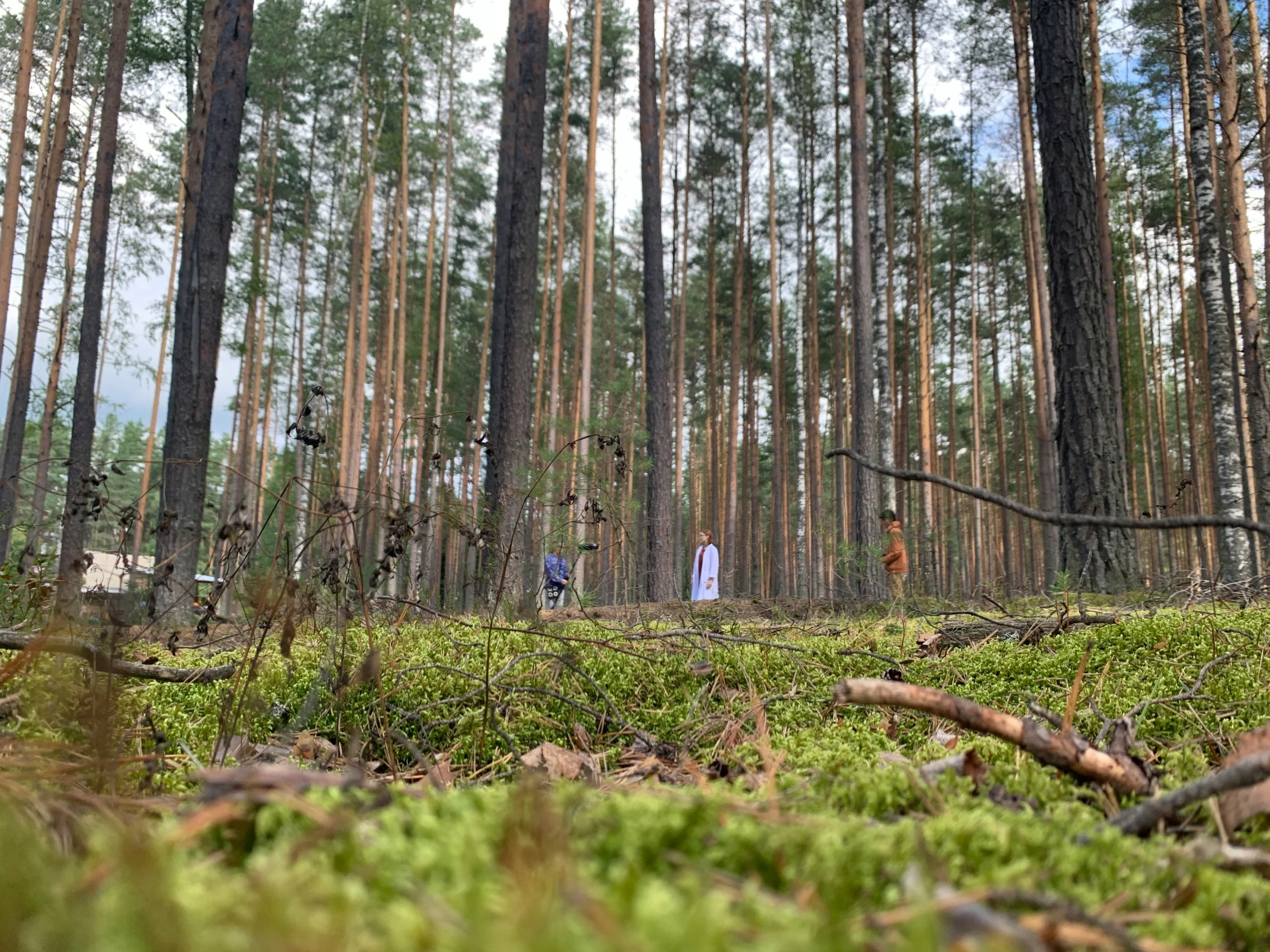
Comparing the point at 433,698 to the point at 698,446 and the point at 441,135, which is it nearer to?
the point at 441,135

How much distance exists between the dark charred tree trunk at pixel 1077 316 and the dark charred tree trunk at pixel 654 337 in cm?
651

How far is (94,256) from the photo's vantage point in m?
15.6

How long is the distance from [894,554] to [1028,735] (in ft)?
31.3

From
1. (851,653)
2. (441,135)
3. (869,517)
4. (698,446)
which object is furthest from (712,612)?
(698,446)

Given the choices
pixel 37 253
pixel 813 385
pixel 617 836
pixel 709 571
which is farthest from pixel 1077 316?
pixel 813 385

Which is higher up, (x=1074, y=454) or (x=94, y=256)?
(x=94, y=256)

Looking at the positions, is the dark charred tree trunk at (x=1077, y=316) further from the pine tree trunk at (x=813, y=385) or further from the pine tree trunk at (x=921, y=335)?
the pine tree trunk at (x=813, y=385)

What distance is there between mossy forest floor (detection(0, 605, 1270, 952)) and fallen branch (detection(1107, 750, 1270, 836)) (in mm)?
42

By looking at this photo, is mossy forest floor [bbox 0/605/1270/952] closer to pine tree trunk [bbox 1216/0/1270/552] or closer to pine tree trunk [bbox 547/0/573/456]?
pine tree trunk [bbox 1216/0/1270/552]

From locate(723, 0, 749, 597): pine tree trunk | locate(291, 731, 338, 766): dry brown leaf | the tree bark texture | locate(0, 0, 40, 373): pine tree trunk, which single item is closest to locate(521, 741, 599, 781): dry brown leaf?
locate(291, 731, 338, 766): dry brown leaf

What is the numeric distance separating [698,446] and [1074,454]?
124 ft

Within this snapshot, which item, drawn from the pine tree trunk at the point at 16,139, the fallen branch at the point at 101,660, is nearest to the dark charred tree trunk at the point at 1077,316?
the fallen branch at the point at 101,660

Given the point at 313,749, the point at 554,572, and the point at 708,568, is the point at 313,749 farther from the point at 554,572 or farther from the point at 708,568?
the point at 708,568

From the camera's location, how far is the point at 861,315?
1277 cm
